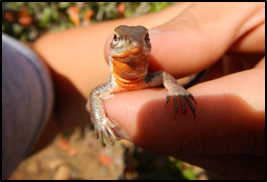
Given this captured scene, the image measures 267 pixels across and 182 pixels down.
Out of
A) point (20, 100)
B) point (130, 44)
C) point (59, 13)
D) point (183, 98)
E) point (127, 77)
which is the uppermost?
point (130, 44)

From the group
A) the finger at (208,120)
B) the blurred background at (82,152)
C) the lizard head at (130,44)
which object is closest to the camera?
the lizard head at (130,44)

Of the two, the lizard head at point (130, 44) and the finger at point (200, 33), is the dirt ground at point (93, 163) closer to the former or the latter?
the finger at point (200, 33)

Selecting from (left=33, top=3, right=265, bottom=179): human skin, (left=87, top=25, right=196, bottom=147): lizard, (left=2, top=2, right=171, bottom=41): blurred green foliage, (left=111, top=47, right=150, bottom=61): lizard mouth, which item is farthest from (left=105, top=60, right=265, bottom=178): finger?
(left=2, top=2, right=171, bottom=41): blurred green foliage

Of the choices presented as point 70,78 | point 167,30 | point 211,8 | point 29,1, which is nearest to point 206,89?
point 167,30

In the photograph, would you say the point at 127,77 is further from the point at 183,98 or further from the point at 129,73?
the point at 183,98

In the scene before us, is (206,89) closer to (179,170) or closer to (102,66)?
(102,66)

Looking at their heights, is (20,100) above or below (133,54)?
below

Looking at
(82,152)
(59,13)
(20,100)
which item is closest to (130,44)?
(20,100)

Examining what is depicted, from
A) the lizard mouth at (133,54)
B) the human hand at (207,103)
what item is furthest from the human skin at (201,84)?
the lizard mouth at (133,54)
